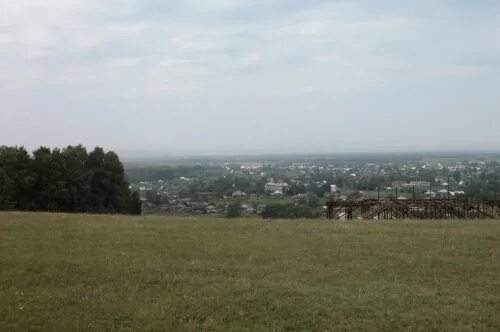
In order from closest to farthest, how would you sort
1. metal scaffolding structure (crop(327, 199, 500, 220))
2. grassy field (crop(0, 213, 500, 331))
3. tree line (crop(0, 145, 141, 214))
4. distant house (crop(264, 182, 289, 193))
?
1. grassy field (crop(0, 213, 500, 331))
2. metal scaffolding structure (crop(327, 199, 500, 220))
3. tree line (crop(0, 145, 141, 214))
4. distant house (crop(264, 182, 289, 193))

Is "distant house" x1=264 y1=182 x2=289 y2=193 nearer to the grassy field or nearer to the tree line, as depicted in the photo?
the tree line

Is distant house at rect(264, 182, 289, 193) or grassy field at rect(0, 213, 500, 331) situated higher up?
grassy field at rect(0, 213, 500, 331)

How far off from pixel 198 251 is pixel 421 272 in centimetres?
604

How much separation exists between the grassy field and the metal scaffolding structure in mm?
11158

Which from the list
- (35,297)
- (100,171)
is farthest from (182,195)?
(35,297)

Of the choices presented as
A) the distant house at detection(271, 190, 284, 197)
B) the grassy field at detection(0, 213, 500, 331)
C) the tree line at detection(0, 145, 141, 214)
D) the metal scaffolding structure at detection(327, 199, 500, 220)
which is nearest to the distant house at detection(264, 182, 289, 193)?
the distant house at detection(271, 190, 284, 197)

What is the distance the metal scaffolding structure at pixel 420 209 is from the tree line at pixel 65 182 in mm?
16701

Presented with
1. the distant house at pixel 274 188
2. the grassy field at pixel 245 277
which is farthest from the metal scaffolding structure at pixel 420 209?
the distant house at pixel 274 188

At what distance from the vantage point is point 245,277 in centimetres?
1244

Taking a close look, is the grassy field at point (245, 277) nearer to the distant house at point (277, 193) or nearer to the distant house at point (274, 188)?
the distant house at point (277, 193)

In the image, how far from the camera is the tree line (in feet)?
116

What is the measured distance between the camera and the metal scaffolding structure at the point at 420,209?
30.4 meters

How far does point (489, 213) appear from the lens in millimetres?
29797

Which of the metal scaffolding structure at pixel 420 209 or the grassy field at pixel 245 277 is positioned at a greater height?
the grassy field at pixel 245 277
